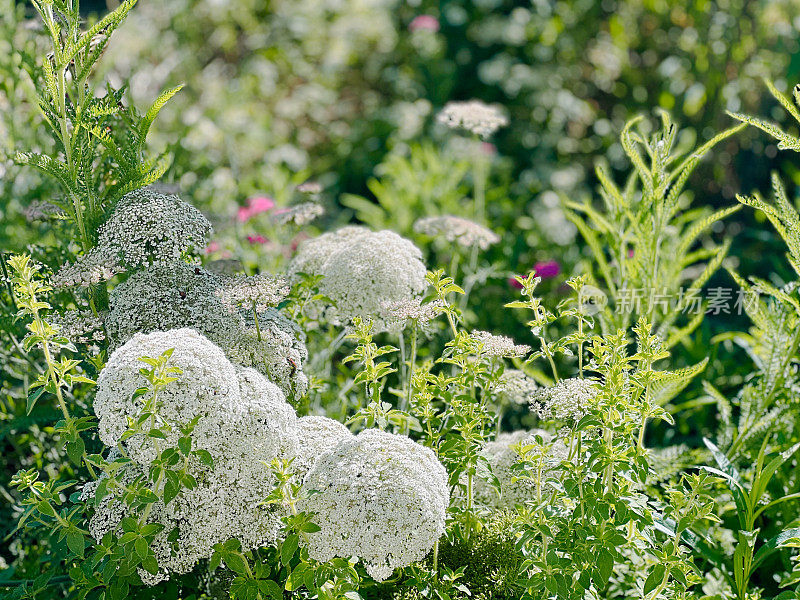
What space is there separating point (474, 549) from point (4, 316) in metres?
1.37

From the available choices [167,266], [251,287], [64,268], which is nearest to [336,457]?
[251,287]

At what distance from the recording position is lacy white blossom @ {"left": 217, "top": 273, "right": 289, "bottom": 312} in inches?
67.3

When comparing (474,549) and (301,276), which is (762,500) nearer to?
(474,549)

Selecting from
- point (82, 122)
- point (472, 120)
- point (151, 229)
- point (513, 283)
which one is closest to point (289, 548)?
point (151, 229)

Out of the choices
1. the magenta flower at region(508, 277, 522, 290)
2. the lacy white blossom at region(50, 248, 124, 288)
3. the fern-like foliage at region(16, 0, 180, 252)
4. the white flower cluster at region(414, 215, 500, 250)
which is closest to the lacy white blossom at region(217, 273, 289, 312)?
the lacy white blossom at region(50, 248, 124, 288)

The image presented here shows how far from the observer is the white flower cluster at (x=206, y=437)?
1.50 meters

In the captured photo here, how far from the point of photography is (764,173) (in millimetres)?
4504

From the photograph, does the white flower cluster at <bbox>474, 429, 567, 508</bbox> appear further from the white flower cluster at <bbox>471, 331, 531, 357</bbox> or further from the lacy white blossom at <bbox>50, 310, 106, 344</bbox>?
the lacy white blossom at <bbox>50, 310, 106, 344</bbox>

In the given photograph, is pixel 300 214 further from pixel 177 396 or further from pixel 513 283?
pixel 513 283

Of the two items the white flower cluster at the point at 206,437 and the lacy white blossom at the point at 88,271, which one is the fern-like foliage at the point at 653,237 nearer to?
the white flower cluster at the point at 206,437

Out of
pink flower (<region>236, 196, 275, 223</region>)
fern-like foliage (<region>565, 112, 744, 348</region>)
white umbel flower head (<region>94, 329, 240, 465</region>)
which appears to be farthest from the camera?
pink flower (<region>236, 196, 275, 223</region>)

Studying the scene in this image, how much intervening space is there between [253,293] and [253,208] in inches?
78.2

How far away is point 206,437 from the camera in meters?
1.50

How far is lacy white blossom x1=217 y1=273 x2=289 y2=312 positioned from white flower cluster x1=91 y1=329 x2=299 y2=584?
15 centimetres
